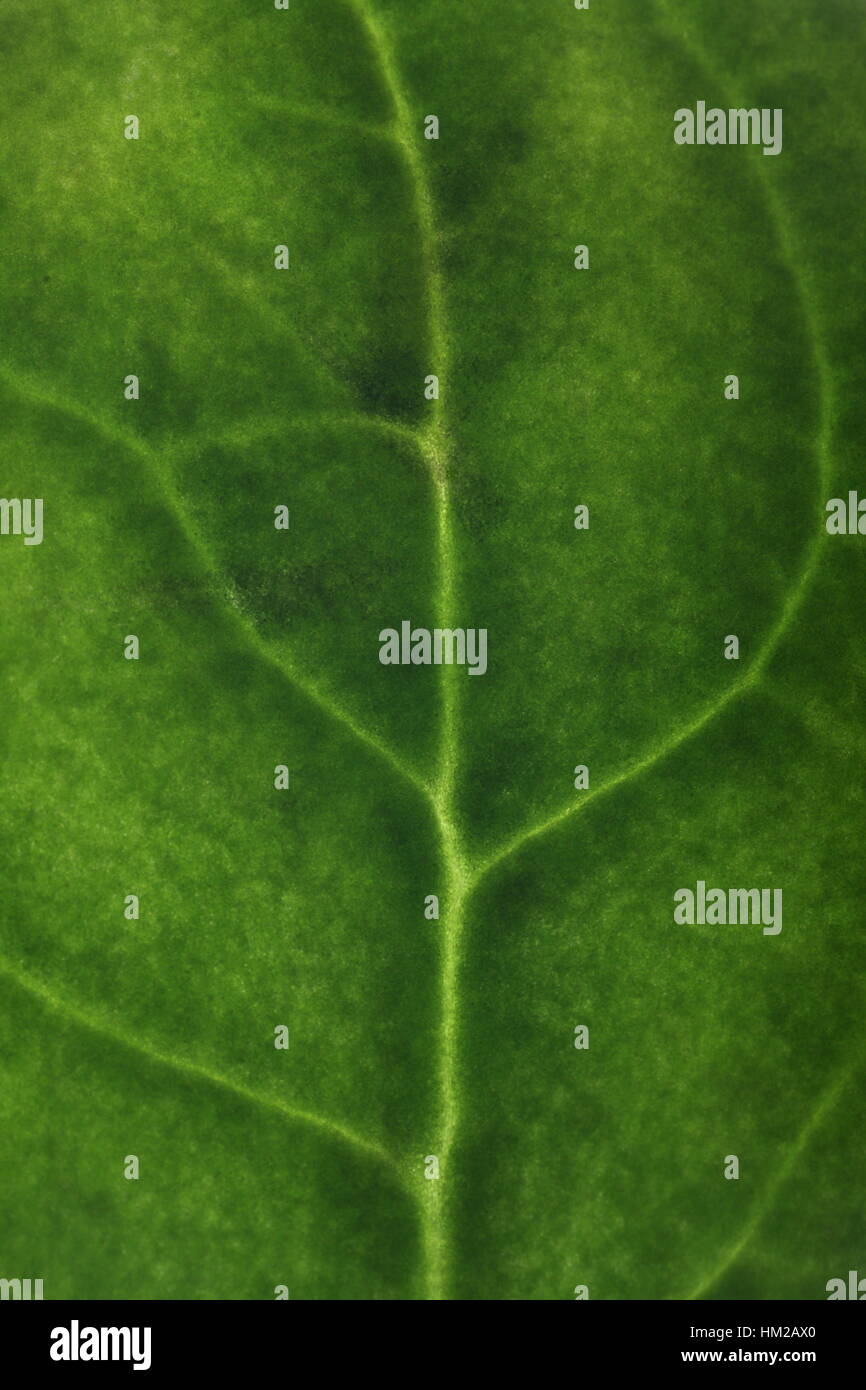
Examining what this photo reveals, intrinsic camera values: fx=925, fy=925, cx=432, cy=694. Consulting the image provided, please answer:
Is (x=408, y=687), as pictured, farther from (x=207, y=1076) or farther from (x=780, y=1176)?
(x=780, y=1176)

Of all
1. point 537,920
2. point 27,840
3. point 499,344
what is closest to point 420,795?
point 537,920

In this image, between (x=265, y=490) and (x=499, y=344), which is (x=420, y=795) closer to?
(x=265, y=490)

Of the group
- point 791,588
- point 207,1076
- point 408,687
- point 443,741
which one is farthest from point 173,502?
point 791,588

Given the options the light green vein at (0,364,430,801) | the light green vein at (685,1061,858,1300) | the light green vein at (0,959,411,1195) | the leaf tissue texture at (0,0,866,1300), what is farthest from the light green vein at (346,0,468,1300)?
the light green vein at (685,1061,858,1300)

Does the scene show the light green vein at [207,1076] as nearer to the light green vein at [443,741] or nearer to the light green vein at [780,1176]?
the light green vein at [443,741]

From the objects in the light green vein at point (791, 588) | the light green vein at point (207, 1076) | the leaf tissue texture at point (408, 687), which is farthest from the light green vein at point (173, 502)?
the light green vein at point (207, 1076)

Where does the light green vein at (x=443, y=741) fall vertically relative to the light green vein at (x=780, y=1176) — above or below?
above
